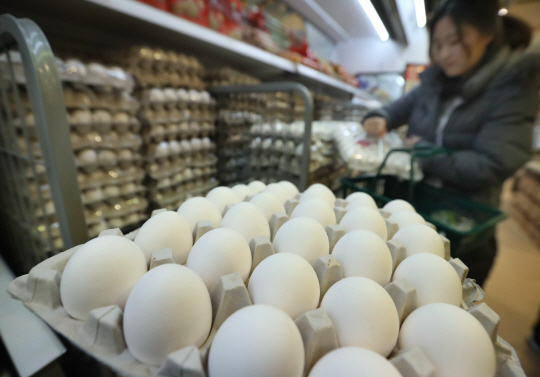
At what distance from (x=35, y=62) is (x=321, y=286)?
0.80m

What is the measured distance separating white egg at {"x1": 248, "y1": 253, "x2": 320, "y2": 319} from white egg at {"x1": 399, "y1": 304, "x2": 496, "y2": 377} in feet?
0.55

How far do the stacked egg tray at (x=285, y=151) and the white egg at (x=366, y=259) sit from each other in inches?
36.9

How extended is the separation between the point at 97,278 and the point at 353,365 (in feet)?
1.31

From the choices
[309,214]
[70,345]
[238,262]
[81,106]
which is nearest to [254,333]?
[238,262]

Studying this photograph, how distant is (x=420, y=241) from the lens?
63 centimetres

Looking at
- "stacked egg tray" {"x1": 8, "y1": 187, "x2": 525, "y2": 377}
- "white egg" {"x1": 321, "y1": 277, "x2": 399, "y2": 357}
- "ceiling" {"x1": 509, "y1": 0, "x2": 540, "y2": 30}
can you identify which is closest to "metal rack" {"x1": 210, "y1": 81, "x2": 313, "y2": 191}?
"stacked egg tray" {"x1": 8, "y1": 187, "x2": 525, "y2": 377}

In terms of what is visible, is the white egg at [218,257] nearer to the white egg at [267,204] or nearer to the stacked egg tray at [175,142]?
the white egg at [267,204]

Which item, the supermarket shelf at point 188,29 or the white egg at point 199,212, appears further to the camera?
the supermarket shelf at point 188,29

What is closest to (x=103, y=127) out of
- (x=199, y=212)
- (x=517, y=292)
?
(x=199, y=212)

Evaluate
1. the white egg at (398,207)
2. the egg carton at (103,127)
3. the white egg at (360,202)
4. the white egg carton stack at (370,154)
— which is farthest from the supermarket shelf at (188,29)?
the white egg at (398,207)

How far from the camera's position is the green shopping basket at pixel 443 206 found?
876 mm

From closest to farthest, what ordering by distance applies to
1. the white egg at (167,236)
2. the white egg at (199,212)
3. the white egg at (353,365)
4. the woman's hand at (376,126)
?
the white egg at (353,365), the white egg at (167,236), the white egg at (199,212), the woman's hand at (376,126)

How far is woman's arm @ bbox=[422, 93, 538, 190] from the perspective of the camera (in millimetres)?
1075

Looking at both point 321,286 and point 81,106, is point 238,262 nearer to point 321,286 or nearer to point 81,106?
point 321,286
